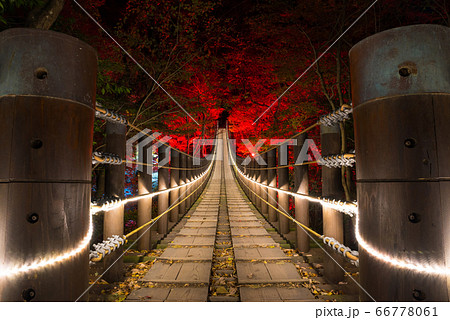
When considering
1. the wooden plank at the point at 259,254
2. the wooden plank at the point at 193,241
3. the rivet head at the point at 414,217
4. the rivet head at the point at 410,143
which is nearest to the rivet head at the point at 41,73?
the rivet head at the point at 410,143

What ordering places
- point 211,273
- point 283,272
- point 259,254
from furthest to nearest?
point 259,254, point 211,273, point 283,272

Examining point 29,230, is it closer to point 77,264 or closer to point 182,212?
point 77,264

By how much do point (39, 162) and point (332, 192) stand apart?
2264mm

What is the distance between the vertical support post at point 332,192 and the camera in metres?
2.35

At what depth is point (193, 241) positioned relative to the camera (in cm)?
383

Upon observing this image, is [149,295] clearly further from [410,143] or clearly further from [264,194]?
[264,194]

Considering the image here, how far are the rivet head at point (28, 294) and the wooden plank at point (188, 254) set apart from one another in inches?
74.7

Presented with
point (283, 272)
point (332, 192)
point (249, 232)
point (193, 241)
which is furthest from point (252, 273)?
point (249, 232)

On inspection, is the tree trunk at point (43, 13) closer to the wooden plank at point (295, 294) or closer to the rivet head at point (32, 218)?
the rivet head at point (32, 218)

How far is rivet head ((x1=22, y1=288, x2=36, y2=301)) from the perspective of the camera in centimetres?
122

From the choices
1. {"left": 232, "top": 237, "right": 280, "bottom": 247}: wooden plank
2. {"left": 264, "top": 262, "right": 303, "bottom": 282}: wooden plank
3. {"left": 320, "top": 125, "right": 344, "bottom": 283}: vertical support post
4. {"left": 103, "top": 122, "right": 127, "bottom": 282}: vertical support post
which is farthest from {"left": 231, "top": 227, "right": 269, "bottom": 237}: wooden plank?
{"left": 103, "top": 122, "right": 127, "bottom": 282}: vertical support post

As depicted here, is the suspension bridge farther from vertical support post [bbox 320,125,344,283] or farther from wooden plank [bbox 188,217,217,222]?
wooden plank [bbox 188,217,217,222]
